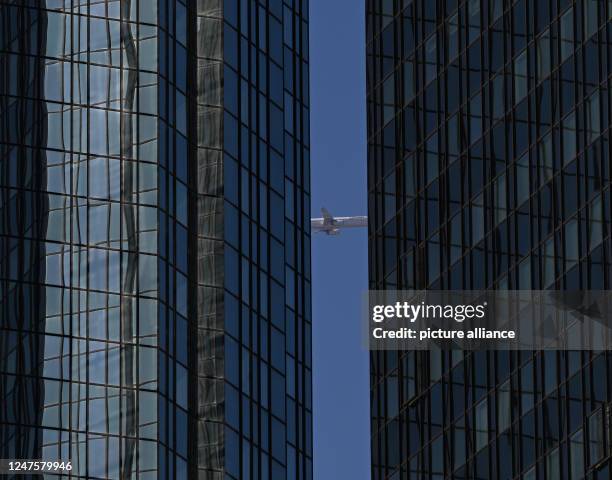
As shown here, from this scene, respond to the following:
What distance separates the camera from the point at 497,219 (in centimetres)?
18900

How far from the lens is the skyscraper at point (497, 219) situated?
182500 millimetres

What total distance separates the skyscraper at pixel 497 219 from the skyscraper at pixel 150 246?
11.2 m

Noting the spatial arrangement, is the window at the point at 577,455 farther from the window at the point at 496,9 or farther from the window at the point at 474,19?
the window at the point at 474,19

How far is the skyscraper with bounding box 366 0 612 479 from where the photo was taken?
18250cm

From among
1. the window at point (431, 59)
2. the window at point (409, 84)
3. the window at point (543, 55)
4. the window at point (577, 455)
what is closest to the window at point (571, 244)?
the window at point (543, 55)

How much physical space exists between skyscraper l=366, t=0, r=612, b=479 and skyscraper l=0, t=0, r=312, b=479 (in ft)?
36.7

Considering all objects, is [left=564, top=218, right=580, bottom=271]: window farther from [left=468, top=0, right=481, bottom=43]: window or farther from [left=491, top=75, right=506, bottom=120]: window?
[left=468, top=0, right=481, bottom=43]: window

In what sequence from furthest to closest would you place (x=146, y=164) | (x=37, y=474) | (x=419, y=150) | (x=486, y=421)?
(x=419, y=150), (x=486, y=421), (x=146, y=164), (x=37, y=474)

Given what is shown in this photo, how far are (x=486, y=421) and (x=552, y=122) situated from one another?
17916 millimetres

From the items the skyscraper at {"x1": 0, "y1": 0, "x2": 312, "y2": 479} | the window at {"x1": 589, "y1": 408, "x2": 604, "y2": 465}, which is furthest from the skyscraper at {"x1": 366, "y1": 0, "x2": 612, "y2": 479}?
Answer: the skyscraper at {"x1": 0, "y1": 0, "x2": 312, "y2": 479}

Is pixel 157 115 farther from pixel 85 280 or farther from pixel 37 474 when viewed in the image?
pixel 37 474

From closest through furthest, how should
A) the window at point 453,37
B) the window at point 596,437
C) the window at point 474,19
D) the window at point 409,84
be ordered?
the window at point 596,437, the window at point 474,19, the window at point 453,37, the window at point 409,84

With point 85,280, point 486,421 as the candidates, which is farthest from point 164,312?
point 486,421

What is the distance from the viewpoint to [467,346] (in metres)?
188
